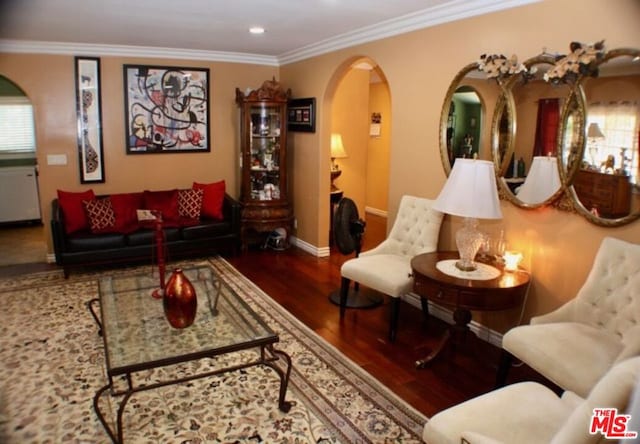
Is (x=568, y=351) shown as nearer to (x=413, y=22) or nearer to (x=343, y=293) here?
(x=343, y=293)

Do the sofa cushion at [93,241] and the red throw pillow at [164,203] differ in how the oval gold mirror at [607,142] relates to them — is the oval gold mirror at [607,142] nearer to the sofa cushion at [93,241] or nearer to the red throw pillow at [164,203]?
the red throw pillow at [164,203]

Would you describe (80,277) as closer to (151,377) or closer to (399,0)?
(151,377)

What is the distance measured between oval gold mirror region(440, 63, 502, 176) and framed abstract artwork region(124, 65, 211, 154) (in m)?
3.35

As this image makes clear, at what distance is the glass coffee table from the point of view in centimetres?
245

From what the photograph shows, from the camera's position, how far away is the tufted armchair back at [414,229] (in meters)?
3.79

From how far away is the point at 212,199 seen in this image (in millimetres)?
5711

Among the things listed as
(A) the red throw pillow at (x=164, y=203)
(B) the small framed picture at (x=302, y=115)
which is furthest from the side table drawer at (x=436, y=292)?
(A) the red throw pillow at (x=164, y=203)

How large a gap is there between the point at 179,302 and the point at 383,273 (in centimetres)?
149

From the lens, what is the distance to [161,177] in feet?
19.4

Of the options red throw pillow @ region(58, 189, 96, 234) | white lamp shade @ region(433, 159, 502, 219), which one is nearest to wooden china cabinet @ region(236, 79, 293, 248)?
red throw pillow @ region(58, 189, 96, 234)

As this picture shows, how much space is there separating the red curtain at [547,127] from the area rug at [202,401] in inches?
71.5

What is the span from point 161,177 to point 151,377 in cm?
341

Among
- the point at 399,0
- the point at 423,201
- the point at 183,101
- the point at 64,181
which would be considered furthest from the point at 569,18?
the point at 64,181

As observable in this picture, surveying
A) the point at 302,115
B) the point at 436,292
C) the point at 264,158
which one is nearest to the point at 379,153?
the point at 302,115
